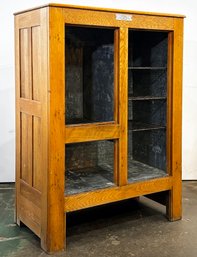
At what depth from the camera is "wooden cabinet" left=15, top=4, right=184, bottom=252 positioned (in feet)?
10.3

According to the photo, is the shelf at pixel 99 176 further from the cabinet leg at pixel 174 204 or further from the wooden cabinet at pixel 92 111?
the cabinet leg at pixel 174 204

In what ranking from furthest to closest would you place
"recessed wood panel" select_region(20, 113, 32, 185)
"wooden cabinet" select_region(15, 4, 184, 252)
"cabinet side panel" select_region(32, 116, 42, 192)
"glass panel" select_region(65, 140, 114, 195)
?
"glass panel" select_region(65, 140, 114, 195) < "recessed wood panel" select_region(20, 113, 32, 185) < "cabinet side panel" select_region(32, 116, 42, 192) < "wooden cabinet" select_region(15, 4, 184, 252)

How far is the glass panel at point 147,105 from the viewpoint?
12.7 feet

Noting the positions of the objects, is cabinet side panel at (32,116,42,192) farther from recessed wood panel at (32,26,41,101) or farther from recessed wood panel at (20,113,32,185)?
recessed wood panel at (32,26,41,101)

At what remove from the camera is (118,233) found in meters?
3.58

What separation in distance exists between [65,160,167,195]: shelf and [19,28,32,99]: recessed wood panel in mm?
861

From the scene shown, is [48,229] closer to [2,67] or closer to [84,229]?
[84,229]

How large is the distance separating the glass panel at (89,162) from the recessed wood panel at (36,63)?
909 millimetres

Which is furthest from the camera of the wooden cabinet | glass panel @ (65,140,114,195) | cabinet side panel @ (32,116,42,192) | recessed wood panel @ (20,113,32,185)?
glass panel @ (65,140,114,195)

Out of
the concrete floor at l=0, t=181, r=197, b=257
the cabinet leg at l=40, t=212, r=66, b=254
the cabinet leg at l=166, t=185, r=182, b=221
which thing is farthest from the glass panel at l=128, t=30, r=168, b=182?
the cabinet leg at l=40, t=212, r=66, b=254

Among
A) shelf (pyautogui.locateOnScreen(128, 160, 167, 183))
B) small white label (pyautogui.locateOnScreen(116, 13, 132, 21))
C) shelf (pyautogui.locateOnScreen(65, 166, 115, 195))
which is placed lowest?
shelf (pyautogui.locateOnScreen(65, 166, 115, 195))

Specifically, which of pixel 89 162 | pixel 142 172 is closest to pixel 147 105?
pixel 142 172

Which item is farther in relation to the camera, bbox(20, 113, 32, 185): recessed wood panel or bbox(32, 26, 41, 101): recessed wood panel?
bbox(20, 113, 32, 185): recessed wood panel

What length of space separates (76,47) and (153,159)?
132cm
